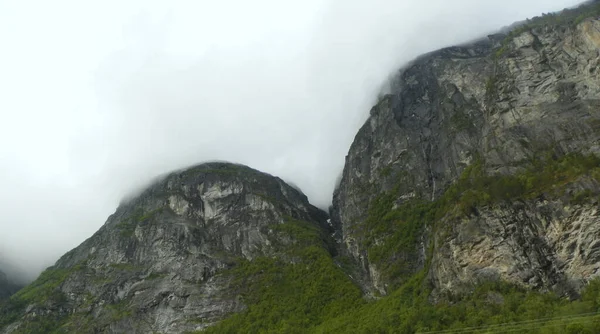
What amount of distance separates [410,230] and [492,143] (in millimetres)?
26801

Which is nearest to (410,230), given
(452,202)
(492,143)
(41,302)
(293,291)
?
(452,202)

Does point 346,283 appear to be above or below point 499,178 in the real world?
below

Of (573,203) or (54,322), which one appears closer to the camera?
(573,203)

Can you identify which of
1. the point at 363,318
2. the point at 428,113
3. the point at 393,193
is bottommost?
the point at 363,318

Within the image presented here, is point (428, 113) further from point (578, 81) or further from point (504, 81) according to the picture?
point (578, 81)

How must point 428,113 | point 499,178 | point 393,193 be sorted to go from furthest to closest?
point 428,113 < point 393,193 < point 499,178

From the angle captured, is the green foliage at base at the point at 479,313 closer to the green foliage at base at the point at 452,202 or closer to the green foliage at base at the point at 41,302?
the green foliage at base at the point at 452,202

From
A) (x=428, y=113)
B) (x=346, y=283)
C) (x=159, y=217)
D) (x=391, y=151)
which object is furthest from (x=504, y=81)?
(x=159, y=217)

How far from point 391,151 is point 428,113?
14365mm

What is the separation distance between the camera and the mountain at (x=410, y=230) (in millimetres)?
75062

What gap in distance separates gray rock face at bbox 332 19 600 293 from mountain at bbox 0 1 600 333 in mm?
331

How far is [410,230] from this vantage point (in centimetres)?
10962

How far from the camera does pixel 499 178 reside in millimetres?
88188

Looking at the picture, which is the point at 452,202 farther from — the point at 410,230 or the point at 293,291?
the point at 293,291
